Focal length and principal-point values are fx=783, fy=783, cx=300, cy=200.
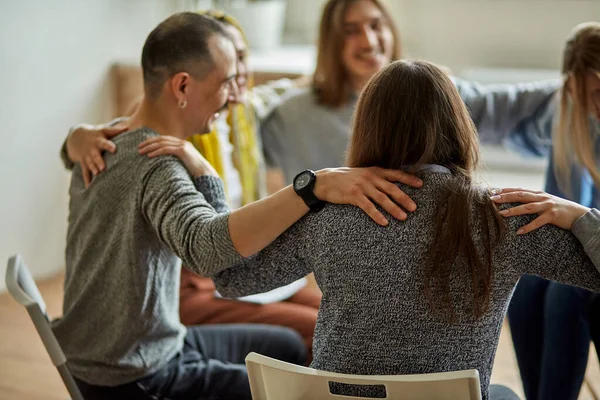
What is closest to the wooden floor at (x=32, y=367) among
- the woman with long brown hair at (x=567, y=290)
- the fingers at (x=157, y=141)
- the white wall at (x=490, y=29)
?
the woman with long brown hair at (x=567, y=290)

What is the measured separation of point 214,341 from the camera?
5.82 feet

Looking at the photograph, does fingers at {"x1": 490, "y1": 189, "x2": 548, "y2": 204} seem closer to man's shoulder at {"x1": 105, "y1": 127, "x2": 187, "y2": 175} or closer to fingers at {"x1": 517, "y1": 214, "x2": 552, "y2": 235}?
fingers at {"x1": 517, "y1": 214, "x2": 552, "y2": 235}

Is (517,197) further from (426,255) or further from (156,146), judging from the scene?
(156,146)

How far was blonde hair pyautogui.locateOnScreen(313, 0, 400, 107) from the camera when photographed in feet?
7.67

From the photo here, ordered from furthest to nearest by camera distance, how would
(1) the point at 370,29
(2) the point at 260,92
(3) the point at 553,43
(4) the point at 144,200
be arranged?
(3) the point at 553,43, (2) the point at 260,92, (1) the point at 370,29, (4) the point at 144,200

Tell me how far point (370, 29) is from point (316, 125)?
1.08 feet

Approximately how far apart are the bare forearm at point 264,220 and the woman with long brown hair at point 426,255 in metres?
0.04

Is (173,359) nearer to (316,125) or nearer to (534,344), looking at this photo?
(534,344)

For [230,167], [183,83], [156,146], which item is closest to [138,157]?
[156,146]

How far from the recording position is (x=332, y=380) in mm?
1077

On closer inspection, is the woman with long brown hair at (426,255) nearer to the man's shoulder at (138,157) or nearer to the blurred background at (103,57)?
the man's shoulder at (138,157)

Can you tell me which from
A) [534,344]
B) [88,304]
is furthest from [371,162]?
[534,344]

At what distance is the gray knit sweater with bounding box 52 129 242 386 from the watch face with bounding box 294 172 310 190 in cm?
19

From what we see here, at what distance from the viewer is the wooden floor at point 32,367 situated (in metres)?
2.38
